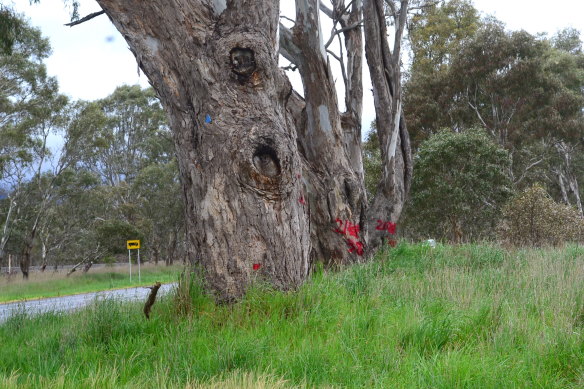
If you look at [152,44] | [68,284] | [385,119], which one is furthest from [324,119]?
[68,284]

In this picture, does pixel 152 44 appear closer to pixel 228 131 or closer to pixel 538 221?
pixel 228 131

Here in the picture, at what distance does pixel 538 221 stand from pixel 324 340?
42.8 ft

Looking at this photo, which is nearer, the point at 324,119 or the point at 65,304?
the point at 324,119

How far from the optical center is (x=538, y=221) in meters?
15.4

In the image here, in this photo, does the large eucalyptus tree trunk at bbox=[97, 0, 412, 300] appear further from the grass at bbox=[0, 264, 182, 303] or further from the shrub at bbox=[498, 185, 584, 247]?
the grass at bbox=[0, 264, 182, 303]

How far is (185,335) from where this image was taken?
3.96m

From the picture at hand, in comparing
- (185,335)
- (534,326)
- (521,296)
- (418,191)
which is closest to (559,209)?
(418,191)

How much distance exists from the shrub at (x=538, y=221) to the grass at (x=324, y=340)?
10.2 m

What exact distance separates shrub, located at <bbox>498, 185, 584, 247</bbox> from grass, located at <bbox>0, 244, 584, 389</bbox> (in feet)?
33.6

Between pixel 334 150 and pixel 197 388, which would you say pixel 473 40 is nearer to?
pixel 334 150

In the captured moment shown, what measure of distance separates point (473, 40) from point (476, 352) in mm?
22126

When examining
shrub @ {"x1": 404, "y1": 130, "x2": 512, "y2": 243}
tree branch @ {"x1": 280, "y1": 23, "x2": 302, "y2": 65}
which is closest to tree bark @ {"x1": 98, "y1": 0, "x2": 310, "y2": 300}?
tree branch @ {"x1": 280, "y1": 23, "x2": 302, "y2": 65}

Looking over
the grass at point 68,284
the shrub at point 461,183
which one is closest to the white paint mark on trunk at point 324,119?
the grass at point 68,284

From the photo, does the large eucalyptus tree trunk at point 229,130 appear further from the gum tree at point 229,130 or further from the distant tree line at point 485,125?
the distant tree line at point 485,125
